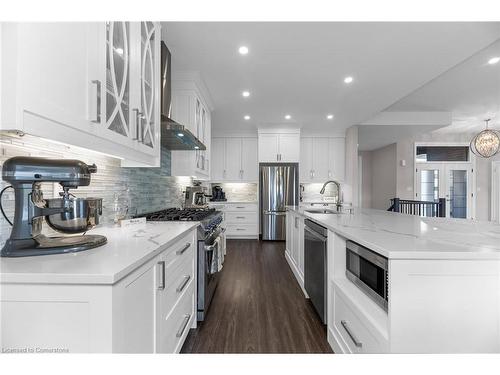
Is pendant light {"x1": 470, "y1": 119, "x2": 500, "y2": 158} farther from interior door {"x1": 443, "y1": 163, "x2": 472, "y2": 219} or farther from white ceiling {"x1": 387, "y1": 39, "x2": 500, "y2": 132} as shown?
interior door {"x1": 443, "y1": 163, "x2": 472, "y2": 219}

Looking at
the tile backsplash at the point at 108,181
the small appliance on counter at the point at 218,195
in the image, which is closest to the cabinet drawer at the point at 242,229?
the small appliance on counter at the point at 218,195

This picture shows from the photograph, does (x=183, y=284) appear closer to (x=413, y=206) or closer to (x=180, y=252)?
(x=180, y=252)

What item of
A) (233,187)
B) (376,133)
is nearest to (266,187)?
(233,187)

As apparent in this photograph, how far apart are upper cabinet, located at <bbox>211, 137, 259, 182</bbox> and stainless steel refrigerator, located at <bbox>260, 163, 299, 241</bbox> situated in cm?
60

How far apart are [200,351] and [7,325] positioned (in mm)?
1187

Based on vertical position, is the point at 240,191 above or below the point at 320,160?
below

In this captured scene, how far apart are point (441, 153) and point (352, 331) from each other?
24.4ft

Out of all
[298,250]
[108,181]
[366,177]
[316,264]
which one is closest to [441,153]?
[366,177]

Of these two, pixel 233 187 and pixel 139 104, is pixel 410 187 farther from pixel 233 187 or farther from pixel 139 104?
pixel 139 104

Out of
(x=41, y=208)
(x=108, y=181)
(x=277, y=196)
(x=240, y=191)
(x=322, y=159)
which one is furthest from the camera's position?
(x=240, y=191)

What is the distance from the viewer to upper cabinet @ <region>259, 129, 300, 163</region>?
514 cm

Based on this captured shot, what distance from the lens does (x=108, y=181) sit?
5.32ft

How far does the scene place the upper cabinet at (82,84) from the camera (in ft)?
2.26
